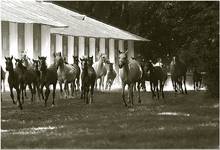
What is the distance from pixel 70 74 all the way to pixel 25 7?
15.6 meters

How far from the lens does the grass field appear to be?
1349 cm

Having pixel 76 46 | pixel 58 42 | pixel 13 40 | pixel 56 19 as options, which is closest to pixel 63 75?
pixel 13 40

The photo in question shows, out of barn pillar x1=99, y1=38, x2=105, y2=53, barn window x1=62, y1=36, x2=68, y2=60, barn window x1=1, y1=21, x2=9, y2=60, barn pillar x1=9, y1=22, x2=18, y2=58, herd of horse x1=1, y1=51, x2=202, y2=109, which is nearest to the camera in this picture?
herd of horse x1=1, y1=51, x2=202, y2=109

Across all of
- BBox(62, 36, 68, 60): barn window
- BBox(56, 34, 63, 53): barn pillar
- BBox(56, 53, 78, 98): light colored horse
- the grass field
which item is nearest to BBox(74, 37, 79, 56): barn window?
BBox(62, 36, 68, 60): barn window

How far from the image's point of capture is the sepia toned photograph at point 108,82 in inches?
575

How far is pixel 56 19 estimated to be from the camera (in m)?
46.1

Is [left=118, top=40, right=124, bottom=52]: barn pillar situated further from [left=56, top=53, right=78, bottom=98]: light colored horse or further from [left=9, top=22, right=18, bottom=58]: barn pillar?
[left=56, top=53, right=78, bottom=98]: light colored horse

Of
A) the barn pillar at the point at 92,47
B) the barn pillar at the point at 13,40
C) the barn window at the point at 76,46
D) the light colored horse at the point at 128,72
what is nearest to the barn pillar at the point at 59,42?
the barn window at the point at 76,46

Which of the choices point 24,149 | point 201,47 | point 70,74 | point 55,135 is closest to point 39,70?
point 70,74

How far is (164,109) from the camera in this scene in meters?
22.5

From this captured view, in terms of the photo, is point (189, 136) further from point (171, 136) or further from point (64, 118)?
point (64, 118)

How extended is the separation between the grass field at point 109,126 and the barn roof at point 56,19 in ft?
48.3

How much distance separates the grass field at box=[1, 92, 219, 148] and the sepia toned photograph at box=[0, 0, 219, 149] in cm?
2

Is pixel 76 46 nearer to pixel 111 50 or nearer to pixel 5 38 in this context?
pixel 111 50
